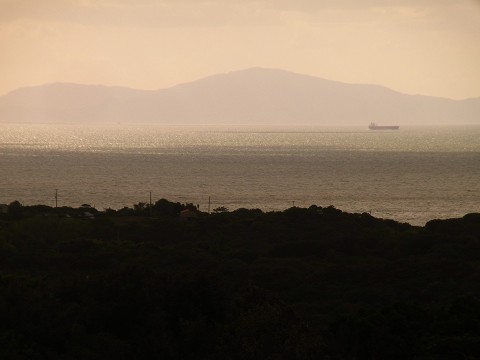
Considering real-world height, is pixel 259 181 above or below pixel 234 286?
below

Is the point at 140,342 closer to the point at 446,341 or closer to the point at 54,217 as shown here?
the point at 446,341

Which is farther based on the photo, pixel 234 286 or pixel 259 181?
pixel 259 181

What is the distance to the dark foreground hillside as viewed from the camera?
84.2 ft

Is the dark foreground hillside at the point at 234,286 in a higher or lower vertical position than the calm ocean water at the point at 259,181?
higher

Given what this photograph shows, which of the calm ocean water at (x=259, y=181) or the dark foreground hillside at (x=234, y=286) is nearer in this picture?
the dark foreground hillside at (x=234, y=286)

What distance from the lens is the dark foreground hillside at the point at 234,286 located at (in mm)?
25656

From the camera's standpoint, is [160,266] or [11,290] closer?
[11,290]

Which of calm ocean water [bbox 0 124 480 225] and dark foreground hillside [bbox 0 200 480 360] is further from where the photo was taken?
calm ocean water [bbox 0 124 480 225]

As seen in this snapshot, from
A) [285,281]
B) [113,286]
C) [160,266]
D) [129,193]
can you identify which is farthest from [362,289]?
[129,193]

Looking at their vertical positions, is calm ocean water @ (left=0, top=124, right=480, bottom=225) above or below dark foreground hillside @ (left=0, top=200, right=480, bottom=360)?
below

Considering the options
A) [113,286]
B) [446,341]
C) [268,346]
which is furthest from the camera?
[113,286]

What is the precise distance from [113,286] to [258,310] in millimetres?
6679

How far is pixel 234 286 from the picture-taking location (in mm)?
39406

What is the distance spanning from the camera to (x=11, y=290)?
30.5 meters
